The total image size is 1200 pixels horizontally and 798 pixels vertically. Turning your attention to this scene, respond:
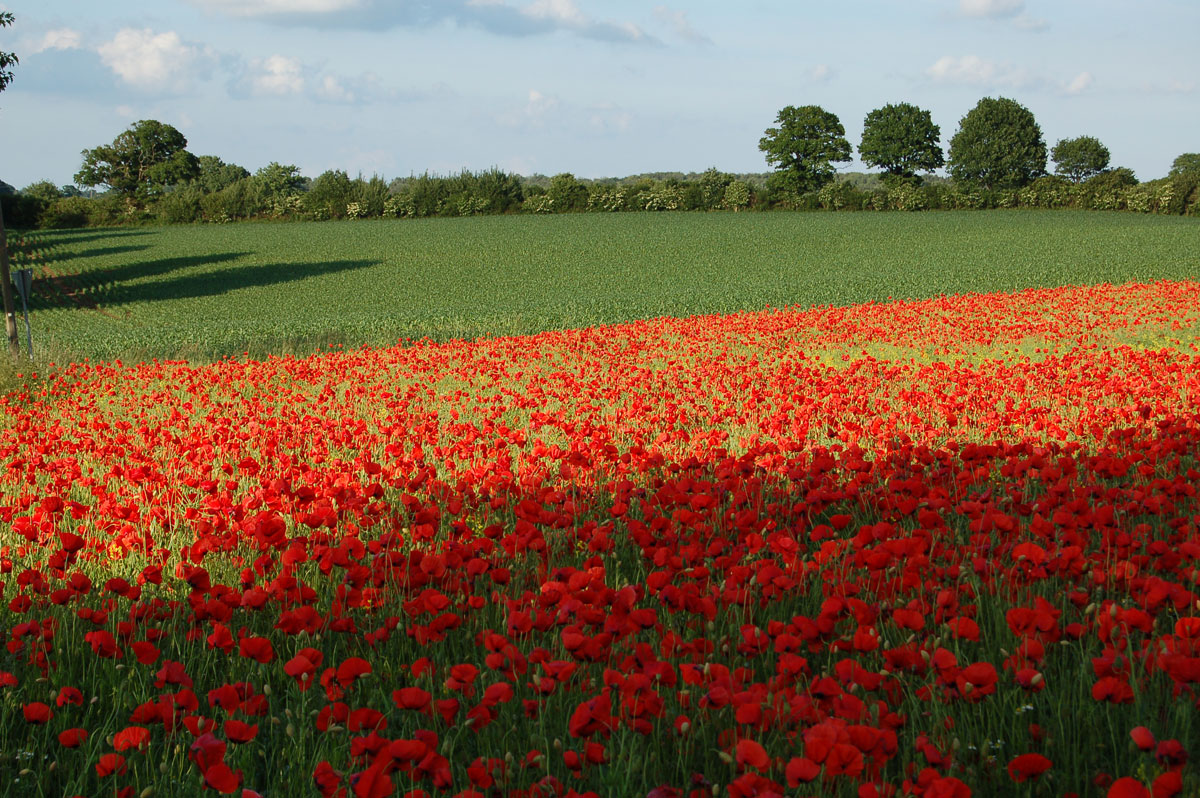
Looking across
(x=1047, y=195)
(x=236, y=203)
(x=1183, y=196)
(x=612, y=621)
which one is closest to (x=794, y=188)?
(x=1047, y=195)

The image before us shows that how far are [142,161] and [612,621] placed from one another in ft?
419

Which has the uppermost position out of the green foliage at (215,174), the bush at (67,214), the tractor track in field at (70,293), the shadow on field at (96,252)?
the green foliage at (215,174)

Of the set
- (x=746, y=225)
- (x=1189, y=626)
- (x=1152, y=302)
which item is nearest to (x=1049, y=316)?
(x=1152, y=302)

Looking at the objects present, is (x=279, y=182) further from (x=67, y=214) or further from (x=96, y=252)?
(x=96, y=252)

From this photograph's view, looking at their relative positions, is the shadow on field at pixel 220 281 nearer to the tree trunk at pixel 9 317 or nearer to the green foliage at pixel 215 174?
the tree trunk at pixel 9 317

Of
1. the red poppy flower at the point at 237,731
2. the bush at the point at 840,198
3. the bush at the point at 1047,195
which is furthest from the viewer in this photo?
the bush at the point at 840,198

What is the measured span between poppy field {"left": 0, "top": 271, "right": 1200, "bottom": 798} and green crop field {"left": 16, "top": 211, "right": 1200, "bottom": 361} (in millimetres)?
13446

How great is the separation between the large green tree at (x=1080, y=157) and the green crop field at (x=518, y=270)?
36672mm

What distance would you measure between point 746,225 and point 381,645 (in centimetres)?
5842

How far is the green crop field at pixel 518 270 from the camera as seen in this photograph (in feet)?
79.0

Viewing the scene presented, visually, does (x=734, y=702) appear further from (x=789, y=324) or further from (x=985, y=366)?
(x=789, y=324)

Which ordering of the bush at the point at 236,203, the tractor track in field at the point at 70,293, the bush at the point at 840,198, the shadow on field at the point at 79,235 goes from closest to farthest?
the tractor track in field at the point at 70,293 → the shadow on field at the point at 79,235 → the bush at the point at 840,198 → the bush at the point at 236,203

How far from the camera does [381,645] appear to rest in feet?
11.7

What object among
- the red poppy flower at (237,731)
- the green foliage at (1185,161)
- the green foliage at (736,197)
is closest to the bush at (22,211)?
the green foliage at (736,197)
